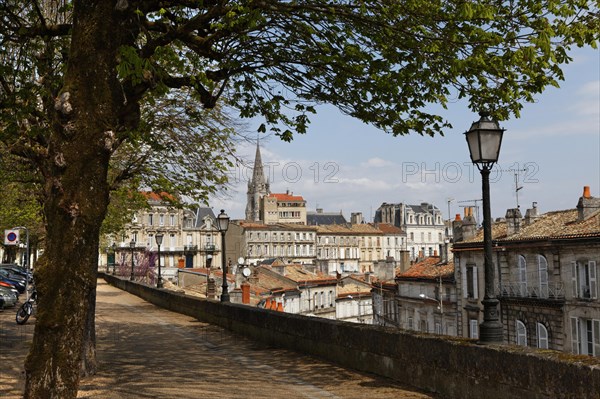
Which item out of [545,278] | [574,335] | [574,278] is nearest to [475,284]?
[545,278]

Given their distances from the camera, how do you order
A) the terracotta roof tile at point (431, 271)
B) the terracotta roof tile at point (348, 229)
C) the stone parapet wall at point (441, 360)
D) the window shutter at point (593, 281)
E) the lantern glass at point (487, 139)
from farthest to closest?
1. the terracotta roof tile at point (348, 229)
2. the terracotta roof tile at point (431, 271)
3. the window shutter at point (593, 281)
4. the lantern glass at point (487, 139)
5. the stone parapet wall at point (441, 360)

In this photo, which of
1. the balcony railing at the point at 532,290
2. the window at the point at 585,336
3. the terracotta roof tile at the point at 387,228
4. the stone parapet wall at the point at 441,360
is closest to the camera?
the stone parapet wall at the point at 441,360

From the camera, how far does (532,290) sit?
37781 millimetres

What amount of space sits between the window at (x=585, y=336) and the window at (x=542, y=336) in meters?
2.00

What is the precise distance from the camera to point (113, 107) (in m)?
7.24

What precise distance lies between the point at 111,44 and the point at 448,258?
49.3 meters

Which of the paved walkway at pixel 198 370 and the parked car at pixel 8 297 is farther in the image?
the parked car at pixel 8 297

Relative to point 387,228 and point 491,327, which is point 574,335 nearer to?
point 491,327

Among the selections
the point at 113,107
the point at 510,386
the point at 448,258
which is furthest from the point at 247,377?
the point at 448,258

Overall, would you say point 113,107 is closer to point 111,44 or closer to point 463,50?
point 111,44

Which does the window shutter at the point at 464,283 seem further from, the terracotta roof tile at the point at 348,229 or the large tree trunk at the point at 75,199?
the terracotta roof tile at the point at 348,229

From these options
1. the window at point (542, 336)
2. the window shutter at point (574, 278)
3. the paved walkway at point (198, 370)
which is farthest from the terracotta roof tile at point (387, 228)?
the paved walkway at point (198, 370)

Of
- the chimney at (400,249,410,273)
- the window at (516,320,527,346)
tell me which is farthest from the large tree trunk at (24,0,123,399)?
the chimney at (400,249,410,273)

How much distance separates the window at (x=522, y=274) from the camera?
38500 millimetres
